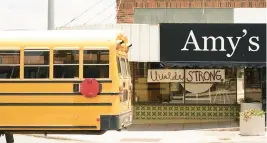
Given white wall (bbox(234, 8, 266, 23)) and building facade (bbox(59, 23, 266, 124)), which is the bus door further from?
white wall (bbox(234, 8, 266, 23))

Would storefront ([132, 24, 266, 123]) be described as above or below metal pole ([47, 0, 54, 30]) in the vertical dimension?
below

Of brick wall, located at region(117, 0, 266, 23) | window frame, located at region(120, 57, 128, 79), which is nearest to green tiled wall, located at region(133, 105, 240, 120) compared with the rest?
brick wall, located at region(117, 0, 266, 23)

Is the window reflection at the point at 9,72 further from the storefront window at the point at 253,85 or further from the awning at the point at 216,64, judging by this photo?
the storefront window at the point at 253,85

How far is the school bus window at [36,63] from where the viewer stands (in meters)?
12.8

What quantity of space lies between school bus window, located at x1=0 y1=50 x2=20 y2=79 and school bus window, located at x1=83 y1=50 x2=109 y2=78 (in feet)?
5.36

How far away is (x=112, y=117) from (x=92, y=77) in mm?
1048

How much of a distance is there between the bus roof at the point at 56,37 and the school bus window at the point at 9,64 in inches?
8.8

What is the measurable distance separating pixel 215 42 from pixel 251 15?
12.5 ft

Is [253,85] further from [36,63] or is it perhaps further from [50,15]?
[36,63]

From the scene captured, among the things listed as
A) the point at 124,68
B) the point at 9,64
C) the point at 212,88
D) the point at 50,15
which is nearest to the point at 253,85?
the point at 212,88

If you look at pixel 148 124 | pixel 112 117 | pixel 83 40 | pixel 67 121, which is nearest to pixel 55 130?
pixel 67 121

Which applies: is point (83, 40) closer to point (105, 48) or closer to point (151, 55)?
point (105, 48)

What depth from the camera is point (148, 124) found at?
23734mm

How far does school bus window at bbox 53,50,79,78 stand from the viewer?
1271cm
